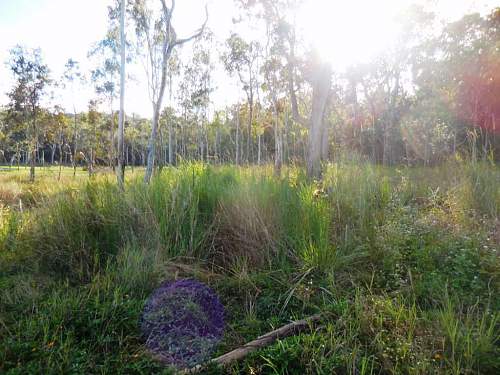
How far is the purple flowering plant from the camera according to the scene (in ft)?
6.39

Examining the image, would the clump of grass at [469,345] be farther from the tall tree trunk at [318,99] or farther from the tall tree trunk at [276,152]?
the tall tree trunk at [318,99]

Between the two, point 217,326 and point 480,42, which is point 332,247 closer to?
point 217,326

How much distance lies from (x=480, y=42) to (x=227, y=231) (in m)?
15.7

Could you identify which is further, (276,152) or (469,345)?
(276,152)

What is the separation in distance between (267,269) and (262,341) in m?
1.07

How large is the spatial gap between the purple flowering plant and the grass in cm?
9

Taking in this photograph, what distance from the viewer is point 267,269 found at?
3.06 metres

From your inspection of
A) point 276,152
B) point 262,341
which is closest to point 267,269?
point 262,341

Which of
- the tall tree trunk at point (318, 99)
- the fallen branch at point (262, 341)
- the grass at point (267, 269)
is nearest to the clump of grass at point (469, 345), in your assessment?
the grass at point (267, 269)

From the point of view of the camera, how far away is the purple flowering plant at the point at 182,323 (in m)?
1.95

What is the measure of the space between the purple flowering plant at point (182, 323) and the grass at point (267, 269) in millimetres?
93

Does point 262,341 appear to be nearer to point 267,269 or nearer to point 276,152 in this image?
point 267,269

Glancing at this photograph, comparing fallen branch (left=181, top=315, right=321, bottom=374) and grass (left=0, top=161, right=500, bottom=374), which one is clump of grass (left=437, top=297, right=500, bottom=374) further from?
fallen branch (left=181, top=315, right=321, bottom=374)

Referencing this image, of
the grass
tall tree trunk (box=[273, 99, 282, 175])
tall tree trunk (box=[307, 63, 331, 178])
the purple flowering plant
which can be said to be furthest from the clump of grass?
tall tree trunk (box=[307, 63, 331, 178])
